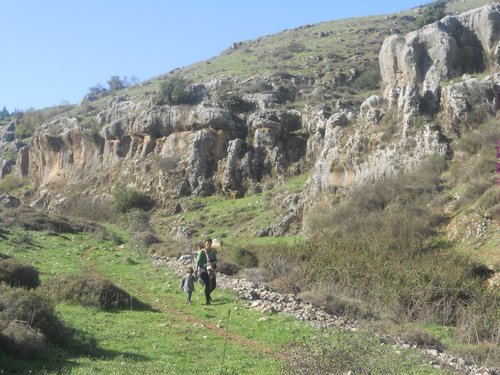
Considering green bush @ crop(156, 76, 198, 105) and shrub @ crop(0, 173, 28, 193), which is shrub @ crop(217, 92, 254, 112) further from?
shrub @ crop(0, 173, 28, 193)

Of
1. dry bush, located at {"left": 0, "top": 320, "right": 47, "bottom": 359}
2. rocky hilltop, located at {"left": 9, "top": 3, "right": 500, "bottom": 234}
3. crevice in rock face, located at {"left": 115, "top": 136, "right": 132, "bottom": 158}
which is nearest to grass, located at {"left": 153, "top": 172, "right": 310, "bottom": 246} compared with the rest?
rocky hilltop, located at {"left": 9, "top": 3, "right": 500, "bottom": 234}

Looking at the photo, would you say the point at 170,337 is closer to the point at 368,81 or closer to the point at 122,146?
the point at 368,81

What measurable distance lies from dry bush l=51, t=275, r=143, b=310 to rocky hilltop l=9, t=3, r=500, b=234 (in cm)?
2161

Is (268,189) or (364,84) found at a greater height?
(364,84)

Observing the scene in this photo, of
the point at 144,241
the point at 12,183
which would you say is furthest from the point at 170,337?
the point at 12,183

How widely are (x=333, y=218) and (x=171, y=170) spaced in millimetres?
24240

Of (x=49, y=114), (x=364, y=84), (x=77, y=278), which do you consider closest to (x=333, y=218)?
(x=77, y=278)

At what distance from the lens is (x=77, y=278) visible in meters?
15.6

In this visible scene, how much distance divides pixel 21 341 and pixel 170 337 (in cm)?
377

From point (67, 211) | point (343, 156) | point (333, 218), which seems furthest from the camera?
point (67, 211)

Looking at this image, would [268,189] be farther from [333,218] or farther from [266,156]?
[333,218]

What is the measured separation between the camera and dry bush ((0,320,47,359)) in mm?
8703

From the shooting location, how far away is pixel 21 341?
8758 millimetres

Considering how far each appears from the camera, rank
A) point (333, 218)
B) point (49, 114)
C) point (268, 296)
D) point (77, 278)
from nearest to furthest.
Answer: point (77, 278) < point (268, 296) < point (333, 218) < point (49, 114)
